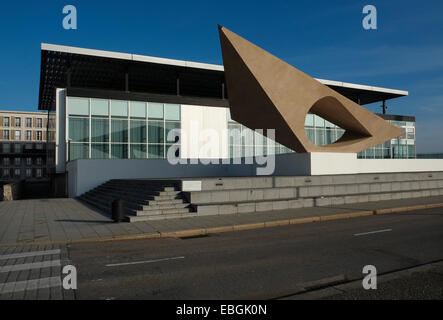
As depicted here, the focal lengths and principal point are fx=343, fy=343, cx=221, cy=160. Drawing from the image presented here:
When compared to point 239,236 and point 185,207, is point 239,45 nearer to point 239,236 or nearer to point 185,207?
point 185,207

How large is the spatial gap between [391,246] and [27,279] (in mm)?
8531

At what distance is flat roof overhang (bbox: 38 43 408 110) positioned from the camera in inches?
1209

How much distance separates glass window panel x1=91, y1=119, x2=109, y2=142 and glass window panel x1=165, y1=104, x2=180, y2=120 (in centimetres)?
585

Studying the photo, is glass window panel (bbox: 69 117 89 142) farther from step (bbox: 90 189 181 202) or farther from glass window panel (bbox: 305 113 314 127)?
glass window panel (bbox: 305 113 314 127)

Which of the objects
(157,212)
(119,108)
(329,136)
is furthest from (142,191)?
(329,136)

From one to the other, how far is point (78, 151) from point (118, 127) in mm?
4097

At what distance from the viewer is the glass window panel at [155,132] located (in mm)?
33156

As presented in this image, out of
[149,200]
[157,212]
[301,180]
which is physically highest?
[301,180]

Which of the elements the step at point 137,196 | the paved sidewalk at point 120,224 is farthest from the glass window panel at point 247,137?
the paved sidewalk at point 120,224

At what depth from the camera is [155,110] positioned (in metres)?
33.4

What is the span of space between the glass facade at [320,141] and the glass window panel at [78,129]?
560 inches

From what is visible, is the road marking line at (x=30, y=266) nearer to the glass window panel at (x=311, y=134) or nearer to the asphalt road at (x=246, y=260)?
the asphalt road at (x=246, y=260)

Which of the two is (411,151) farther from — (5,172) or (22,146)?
(5,172)

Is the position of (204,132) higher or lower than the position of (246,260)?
higher
